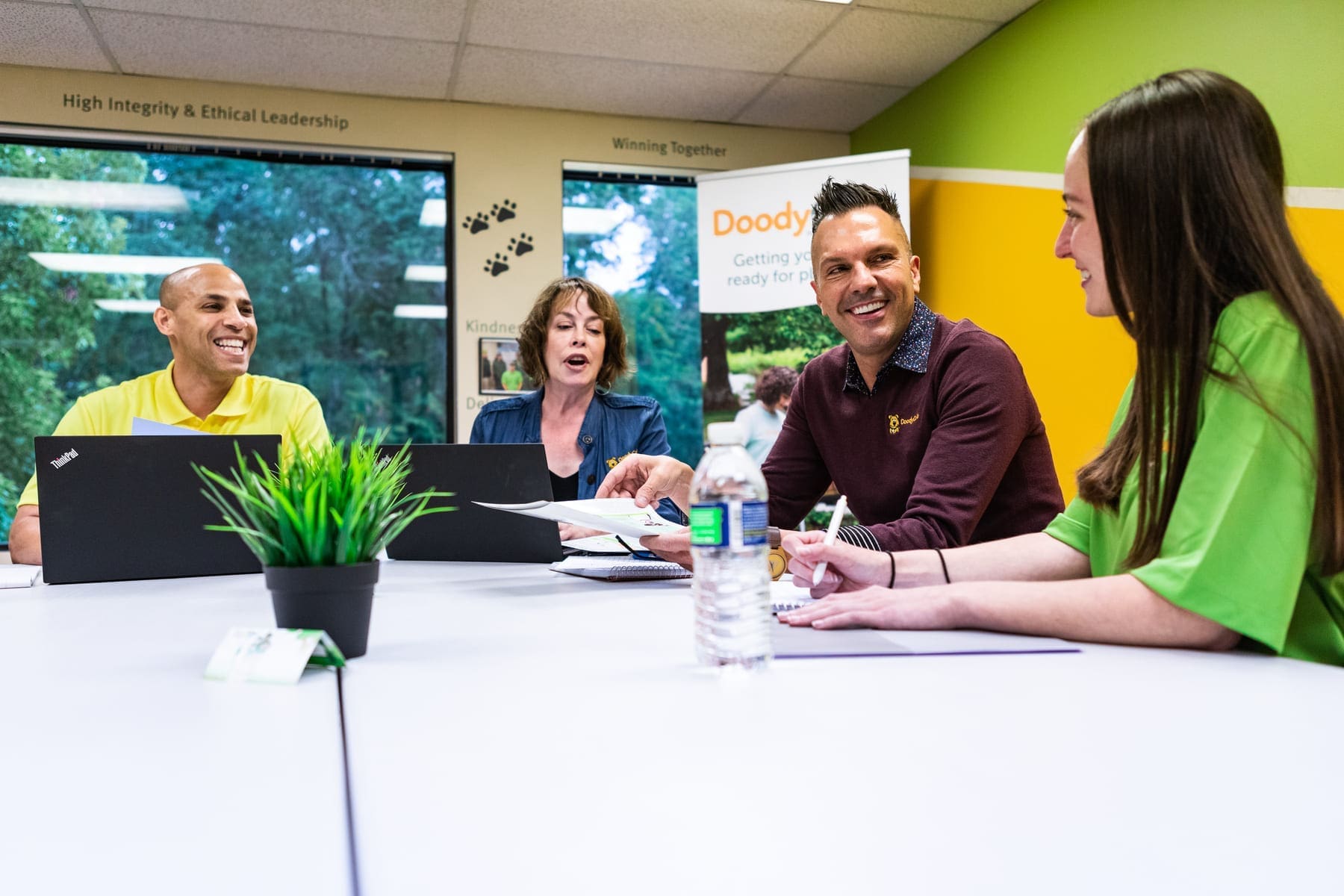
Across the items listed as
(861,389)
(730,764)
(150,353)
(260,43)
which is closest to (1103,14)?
(861,389)

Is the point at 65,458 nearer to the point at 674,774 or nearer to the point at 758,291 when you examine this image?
the point at 674,774

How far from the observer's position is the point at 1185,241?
39.4 inches

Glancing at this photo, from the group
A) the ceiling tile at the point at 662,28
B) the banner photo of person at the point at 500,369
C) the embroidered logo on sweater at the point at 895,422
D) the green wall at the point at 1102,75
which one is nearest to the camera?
the embroidered logo on sweater at the point at 895,422

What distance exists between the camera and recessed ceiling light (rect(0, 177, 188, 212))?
4.23 m

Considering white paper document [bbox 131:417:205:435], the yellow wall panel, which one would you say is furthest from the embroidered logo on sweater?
the yellow wall panel

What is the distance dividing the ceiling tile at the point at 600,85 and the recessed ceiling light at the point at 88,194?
137 cm

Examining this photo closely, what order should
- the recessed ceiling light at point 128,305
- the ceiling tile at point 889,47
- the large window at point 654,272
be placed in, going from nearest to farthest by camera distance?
the ceiling tile at point 889,47, the recessed ceiling light at point 128,305, the large window at point 654,272

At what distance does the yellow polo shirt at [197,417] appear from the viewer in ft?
7.59

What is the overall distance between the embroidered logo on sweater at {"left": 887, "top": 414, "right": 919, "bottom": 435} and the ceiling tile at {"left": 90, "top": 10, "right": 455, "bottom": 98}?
2.88m

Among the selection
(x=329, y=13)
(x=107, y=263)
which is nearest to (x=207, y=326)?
(x=329, y=13)

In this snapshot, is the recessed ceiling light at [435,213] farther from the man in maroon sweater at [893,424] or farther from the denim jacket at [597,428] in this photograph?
the man in maroon sweater at [893,424]

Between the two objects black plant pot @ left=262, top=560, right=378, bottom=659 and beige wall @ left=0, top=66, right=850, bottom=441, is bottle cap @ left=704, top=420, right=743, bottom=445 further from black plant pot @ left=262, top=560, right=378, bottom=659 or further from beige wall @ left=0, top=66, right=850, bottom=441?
beige wall @ left=0, top=66, right=850, bottom=441

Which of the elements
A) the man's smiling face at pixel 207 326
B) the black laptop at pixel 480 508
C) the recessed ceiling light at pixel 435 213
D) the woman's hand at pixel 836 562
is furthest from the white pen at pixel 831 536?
the recessed ceiling light at pixel 435 213

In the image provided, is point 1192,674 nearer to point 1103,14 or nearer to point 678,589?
point 678,589
